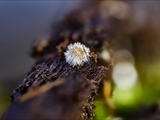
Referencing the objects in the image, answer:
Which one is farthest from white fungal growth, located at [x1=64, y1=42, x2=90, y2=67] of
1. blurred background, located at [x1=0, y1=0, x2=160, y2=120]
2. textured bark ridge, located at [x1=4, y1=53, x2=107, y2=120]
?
blurred background, located at [x1=0, y1=0, x2=160, y2=120]

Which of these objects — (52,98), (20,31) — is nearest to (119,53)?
(20,31)

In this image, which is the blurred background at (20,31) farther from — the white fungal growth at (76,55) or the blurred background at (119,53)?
the white fungal growth at (76,55)

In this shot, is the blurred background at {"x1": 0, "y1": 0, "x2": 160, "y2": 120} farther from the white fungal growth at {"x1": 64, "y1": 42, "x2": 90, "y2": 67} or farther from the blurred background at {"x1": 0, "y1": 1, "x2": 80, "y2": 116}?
the white fungal growth at {"x1": 64, "y1": 42, "x2": 90, "y2": 67}

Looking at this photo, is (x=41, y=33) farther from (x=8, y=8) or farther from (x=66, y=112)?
(x=66, y=112)

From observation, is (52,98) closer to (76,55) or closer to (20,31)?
(76,55)

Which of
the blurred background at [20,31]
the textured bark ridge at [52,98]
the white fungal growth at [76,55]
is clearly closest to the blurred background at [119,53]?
the blurred background at [20,31]

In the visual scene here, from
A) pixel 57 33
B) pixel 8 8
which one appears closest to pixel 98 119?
pixel 57 33
